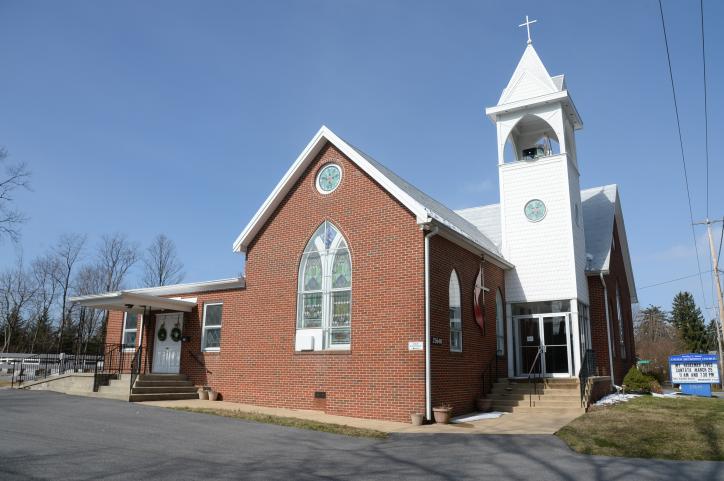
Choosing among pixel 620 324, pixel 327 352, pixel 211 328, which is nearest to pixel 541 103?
pixel 620 324

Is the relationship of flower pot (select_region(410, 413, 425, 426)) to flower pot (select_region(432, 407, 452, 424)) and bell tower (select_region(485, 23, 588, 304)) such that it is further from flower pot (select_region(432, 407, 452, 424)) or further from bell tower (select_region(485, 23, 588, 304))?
bell tower (select_region(485, 23, 588, 304))

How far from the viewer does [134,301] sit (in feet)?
59.8

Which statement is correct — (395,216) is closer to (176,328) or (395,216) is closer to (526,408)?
(526,408)

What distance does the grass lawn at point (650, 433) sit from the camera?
9414mm

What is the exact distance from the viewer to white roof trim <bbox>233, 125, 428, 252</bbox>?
1524 centimetres

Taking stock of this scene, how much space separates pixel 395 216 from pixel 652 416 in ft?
25.9

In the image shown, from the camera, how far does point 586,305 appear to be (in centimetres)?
2030

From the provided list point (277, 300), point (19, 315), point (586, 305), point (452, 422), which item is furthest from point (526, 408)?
point (19, 315)

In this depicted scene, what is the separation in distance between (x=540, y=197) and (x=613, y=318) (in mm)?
6935

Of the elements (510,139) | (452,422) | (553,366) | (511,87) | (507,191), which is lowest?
(452,422)

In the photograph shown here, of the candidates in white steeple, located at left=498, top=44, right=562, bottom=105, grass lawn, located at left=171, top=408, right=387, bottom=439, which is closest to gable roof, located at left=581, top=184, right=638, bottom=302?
white steeple, located at left=498, top=44, right=562, bottom=105

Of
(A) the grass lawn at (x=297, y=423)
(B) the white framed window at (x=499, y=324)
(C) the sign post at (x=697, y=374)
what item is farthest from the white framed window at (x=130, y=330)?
(C) the sign post at (x=697, y=374)

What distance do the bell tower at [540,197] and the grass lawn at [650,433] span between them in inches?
218

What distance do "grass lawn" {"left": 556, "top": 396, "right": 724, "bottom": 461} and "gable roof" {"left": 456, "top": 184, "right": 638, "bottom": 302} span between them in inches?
304
